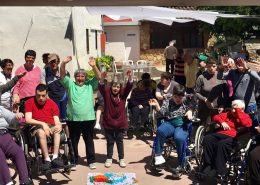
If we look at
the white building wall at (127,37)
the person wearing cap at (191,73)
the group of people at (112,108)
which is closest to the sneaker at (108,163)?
the group of people at (112,108)

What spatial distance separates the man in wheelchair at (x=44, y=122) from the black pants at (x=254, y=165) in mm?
2214

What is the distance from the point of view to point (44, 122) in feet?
17.1

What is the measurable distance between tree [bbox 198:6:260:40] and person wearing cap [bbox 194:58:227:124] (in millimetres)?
12438

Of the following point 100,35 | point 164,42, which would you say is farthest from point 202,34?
point 100,35

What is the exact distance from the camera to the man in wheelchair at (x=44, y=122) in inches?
196

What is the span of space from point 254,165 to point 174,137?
125 centimetres

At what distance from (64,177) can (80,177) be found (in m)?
0.21

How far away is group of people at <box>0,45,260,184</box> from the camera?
486cm

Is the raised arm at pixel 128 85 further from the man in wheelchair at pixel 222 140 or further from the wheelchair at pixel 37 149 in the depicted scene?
the man in wheelchair at pixel 222 140

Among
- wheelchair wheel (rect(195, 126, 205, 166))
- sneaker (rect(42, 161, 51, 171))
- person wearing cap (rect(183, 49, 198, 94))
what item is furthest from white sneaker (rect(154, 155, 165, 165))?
person wearing cap (rect(183, 49, 198, 94))

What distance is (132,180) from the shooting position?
17.2ft

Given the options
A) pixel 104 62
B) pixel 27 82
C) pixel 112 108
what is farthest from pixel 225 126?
pixel 104 62

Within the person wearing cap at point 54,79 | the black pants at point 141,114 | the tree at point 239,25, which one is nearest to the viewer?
the person wearing cap at point 54,79

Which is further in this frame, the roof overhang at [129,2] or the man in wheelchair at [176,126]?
the roof overhang at [129,2]
